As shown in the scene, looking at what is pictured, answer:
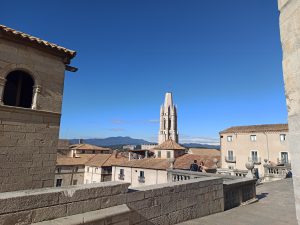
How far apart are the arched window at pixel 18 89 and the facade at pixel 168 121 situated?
9673cm

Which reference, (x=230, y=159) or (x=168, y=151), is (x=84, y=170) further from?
(x=230, y=159)

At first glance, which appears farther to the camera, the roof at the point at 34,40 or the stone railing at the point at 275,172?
the stone railing at the point at 275,172

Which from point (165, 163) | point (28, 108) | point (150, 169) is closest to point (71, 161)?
point (150, 169)

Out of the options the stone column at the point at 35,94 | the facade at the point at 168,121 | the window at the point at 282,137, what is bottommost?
the stone column at the point at 35,94

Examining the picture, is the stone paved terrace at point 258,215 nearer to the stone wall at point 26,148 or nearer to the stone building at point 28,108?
the stone wall at point 26,148

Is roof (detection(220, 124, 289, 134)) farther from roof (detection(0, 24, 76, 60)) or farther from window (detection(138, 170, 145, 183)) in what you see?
roof (detection(0, 24, 76, 60))

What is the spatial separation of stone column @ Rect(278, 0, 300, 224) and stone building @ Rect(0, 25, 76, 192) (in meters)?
7.03

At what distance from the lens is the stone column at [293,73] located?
2145 millimetres

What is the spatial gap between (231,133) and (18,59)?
40904mm

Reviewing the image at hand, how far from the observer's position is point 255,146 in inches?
1563

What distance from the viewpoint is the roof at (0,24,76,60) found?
6.92m

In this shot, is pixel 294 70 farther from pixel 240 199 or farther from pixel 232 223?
pixel 240 199

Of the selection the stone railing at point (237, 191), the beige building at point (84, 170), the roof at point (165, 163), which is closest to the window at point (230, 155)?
the roof at point (165, 163)

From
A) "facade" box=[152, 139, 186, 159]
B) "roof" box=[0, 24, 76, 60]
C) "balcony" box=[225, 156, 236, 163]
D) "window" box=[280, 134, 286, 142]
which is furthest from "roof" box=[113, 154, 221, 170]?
"roof" box=[0, 24, 76, 60]
